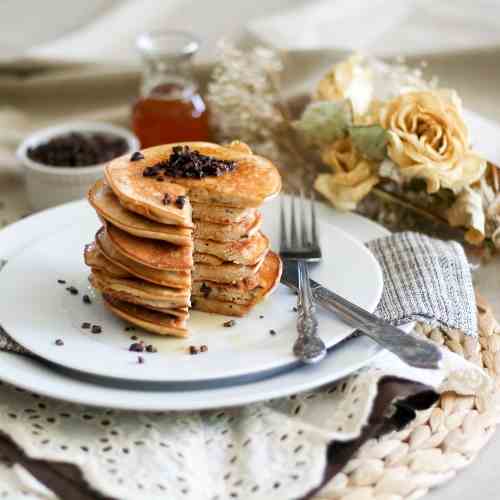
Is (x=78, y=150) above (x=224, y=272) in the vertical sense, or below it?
below

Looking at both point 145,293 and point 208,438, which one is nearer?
point 208,438

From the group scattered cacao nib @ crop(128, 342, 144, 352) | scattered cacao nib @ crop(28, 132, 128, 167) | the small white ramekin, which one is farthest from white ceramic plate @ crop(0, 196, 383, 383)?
scattered cacao nib @ crop(28, 132, 128, 167)

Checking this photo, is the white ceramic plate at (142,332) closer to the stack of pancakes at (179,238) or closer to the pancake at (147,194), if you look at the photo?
the stack of pancakes at (179,238)

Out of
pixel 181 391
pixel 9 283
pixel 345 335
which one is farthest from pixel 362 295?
pixel 9 283

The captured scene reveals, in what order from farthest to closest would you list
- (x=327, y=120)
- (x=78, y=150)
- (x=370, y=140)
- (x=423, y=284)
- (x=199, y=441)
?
(x=78, y=150) < (x=327, y=120) < (x=370, y=140) < (x=423, y=284) < (x=199, y=441)

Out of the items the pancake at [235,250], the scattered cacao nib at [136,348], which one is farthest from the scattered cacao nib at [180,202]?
the scattered cacao nib at [136,348]

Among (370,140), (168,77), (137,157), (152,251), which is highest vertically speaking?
(137,157)

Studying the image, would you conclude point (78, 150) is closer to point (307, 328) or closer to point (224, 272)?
point (224, 272)

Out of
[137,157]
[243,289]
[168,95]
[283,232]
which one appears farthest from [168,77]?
[243,289]
